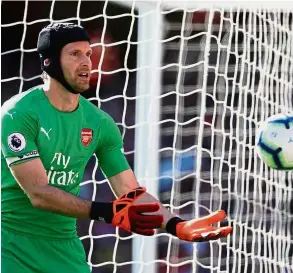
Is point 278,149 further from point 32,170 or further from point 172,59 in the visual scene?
point 172,59

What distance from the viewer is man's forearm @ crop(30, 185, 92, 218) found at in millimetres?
3820

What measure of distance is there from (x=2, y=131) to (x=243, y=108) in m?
3.03

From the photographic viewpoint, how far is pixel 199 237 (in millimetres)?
3811

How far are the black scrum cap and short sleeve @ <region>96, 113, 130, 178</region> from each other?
11.6 inches

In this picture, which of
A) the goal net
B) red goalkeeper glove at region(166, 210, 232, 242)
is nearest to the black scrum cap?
red goalkeeper glove at region(166, 210, 232, 242)

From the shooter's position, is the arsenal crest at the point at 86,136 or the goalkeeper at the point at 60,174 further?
the arsenal crest at the point at 86,136

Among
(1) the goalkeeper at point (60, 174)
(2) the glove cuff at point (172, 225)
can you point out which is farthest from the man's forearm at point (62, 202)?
(2) the glove cuff at point (172, 225)

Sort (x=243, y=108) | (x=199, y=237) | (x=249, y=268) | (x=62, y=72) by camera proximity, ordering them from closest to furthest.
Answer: (x=199, y=237), (x=62, y=72), (x=249, y=268), (x=243, y=108)

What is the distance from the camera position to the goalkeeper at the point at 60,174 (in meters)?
3.83

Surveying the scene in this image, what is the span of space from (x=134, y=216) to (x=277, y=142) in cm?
128

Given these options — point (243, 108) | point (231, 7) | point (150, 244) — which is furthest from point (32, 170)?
point (243, 108)

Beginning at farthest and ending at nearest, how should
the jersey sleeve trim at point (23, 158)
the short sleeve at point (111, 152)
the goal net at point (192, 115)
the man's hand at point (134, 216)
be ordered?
the goal net at point (192, 115)
the short sleeve at point (111, 152)
the jersey sleeve trim at point (23, 158)
the man's hand at point (134, 216)

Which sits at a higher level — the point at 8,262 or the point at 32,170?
the point at 32,170

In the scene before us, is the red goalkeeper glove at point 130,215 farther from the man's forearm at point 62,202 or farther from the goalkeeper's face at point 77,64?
the goalkeeper's face at point 77,64
